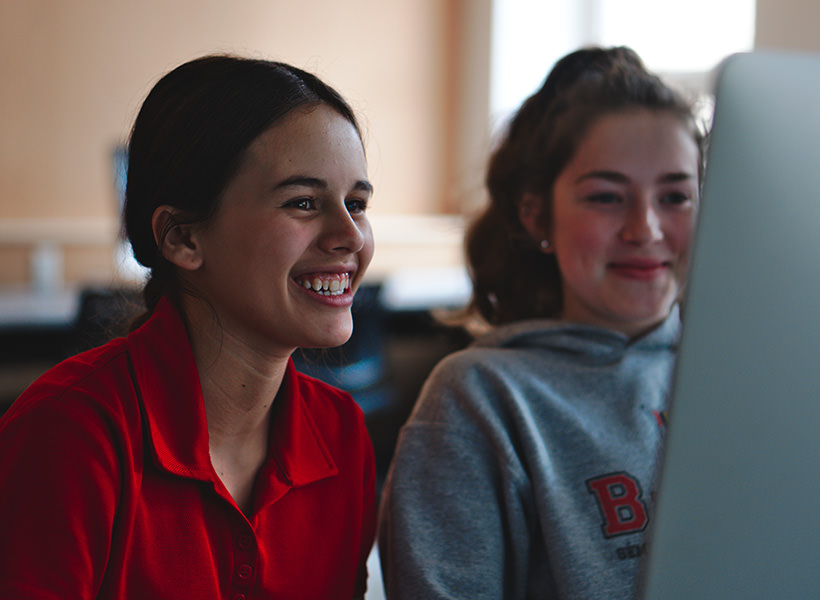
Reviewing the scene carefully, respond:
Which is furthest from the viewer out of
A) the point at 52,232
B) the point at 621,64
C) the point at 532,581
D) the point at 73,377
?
the point at 52,232

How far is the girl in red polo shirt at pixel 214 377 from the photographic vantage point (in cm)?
62

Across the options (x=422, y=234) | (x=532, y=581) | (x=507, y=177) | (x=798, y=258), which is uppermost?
(x=798, y=258)

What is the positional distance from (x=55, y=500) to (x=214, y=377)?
0.19m

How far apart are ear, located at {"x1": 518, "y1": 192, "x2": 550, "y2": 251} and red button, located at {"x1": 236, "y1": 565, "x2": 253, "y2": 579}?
0.65m

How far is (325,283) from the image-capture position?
0.72m

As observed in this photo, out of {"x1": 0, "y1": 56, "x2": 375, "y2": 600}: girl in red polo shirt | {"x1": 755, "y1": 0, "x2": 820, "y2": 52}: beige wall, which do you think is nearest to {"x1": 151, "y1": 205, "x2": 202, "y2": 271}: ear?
{"x1": 0, "y1": 56, "x2": 375, "y2": 600}: girl in red polo shirt

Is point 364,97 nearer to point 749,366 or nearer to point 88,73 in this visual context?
point 88,73

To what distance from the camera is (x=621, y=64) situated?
1128 millimetres

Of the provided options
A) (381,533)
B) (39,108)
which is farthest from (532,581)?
(39,108)

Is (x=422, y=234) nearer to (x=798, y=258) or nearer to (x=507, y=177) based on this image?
(x=507, y=177)

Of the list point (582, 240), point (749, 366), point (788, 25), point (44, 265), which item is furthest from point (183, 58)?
point (749, 366)

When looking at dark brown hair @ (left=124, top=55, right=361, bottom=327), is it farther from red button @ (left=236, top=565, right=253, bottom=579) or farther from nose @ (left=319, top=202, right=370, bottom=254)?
red button @ (left=236, top=565, right=253, bottom=579)

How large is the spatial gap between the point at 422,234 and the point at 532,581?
3.56 m

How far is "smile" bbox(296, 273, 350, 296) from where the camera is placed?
28.2 inches
